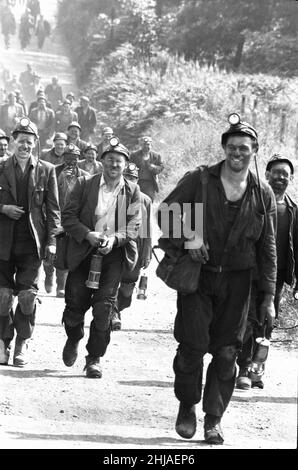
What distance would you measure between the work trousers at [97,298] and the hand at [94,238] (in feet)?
0.64

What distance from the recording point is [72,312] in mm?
8508

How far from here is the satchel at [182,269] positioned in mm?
6578

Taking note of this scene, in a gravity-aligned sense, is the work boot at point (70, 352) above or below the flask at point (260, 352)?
below

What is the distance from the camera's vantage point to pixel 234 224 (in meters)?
6.64

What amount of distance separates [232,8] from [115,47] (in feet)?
23.9

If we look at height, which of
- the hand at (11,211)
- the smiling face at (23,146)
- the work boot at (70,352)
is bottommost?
the work boot at (70,352)

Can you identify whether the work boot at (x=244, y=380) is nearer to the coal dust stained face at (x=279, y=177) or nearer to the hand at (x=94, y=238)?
the coal dust stained face at (x=279, y=177)

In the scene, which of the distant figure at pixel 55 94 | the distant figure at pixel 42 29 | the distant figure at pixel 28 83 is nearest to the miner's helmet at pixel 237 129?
the distant figure at pixel 55 94

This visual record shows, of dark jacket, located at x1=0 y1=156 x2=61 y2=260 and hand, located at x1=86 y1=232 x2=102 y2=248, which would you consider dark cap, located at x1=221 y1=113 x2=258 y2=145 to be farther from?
dark jacket, located at x1=0 y1=156 x2=61 y2=260

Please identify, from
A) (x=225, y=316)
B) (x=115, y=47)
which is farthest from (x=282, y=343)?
(x=115, y=47)

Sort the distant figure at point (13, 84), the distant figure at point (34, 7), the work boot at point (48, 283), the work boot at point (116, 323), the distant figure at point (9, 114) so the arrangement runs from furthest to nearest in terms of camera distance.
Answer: the distant figure at point (34, 7) → the distant figure at point (13, 84) → the distant figure at point (9, 114) → the work boot at point (48, 283) → the work boot at point (116, 323)

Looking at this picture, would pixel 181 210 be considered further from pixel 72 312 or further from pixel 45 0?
pixel 45 0

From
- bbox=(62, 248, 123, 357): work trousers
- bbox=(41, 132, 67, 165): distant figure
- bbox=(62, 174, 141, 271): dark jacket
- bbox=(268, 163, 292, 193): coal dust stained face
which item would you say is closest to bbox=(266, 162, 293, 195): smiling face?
bbox=(268, 163, 292, 193): coal dust stained face

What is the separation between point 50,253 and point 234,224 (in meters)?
2.54
